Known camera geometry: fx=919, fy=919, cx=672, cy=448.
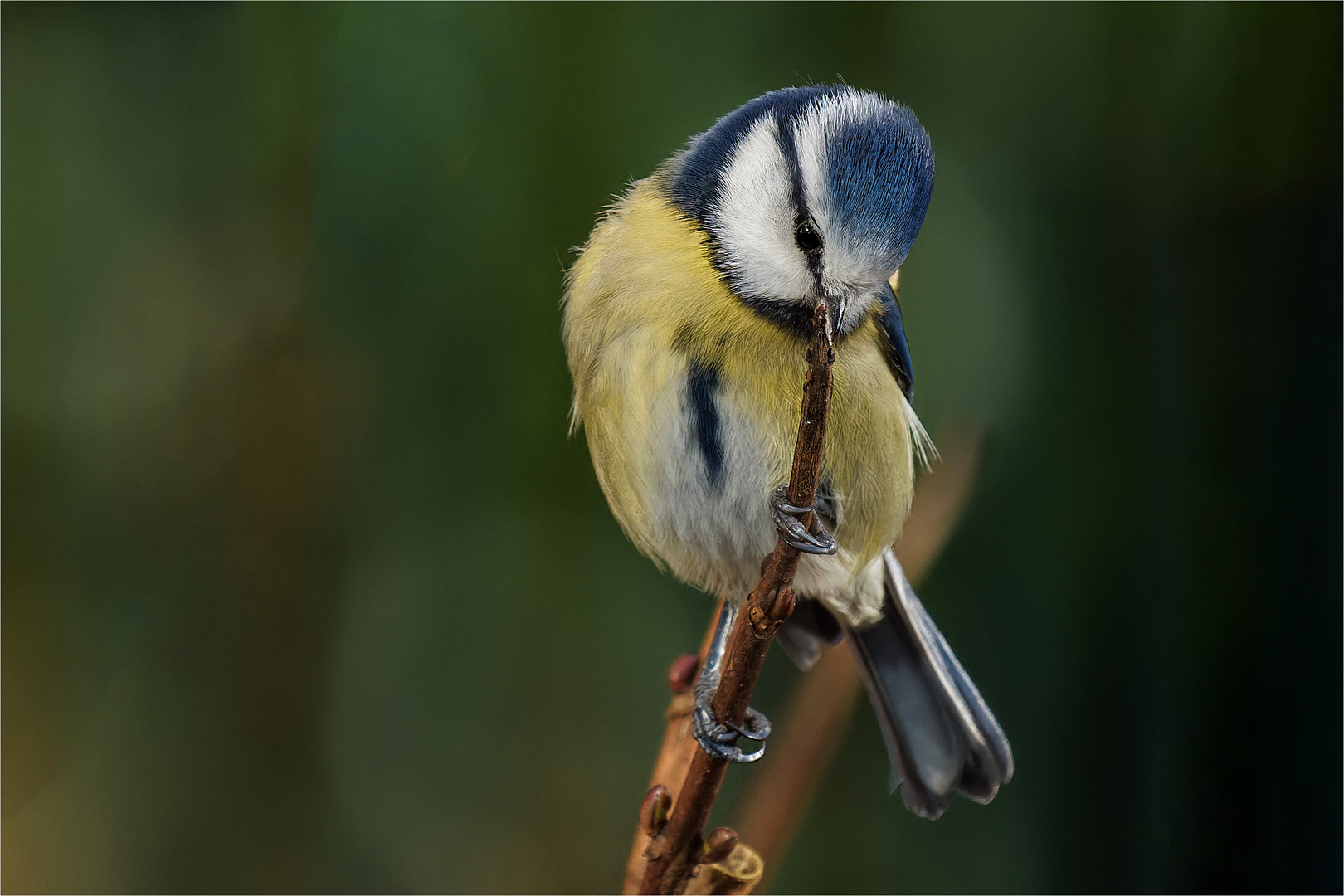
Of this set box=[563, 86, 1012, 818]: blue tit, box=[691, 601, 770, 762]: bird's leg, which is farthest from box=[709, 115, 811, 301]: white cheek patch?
box=[691, 601, 770, 762]: bird's leg

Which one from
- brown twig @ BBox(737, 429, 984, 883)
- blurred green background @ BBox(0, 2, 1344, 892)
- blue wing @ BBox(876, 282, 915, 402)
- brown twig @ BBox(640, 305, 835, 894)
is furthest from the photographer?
blurred green background @ BBox(0, 2, 1344, 892)

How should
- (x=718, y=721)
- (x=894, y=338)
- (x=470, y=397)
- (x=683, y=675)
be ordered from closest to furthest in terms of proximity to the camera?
(x=718, y=721) < (x=683, y=675) < (x=894, y=338) < (x=470, y=397)

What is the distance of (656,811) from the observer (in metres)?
0.42

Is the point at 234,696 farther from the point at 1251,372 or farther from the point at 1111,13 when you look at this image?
the point at 1111,13

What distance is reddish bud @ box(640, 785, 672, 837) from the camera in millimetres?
417

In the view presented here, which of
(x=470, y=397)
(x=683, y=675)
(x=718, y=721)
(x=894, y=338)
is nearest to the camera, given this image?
(x=718, y=721)

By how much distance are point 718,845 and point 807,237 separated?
30 cm

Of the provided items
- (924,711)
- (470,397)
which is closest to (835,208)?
(924,711)

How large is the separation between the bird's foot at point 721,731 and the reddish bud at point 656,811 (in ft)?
0.10

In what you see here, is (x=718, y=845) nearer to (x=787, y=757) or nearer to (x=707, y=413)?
(x=787, y=757)

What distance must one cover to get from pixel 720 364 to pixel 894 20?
58 cm

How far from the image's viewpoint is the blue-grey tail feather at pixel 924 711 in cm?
63

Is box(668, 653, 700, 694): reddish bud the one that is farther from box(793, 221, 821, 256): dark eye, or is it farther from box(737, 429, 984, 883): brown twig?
box(793, 221, 821, 256): dark eye

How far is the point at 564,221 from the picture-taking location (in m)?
0.89
